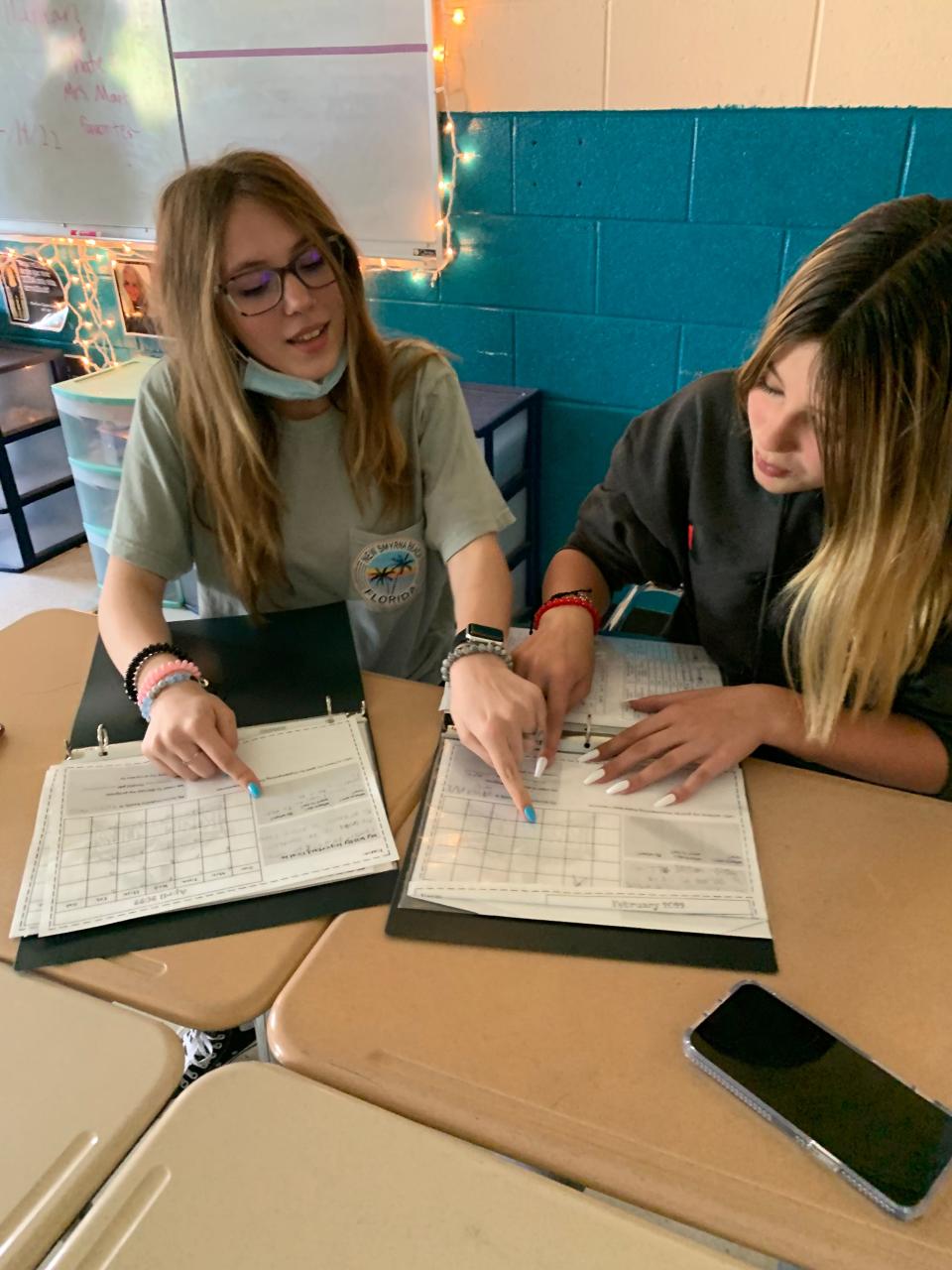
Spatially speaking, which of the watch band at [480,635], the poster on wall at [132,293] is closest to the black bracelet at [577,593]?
the watch band at [480,635]

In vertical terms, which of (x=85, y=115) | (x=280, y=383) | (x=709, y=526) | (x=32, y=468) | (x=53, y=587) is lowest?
(x=53, y=587)

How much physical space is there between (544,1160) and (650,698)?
1.52 ft

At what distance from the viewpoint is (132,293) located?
280cm

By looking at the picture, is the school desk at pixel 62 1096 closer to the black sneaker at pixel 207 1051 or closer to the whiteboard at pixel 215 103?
the black sneaker at pixel 207 1051

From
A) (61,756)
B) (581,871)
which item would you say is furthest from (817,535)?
(61,756)

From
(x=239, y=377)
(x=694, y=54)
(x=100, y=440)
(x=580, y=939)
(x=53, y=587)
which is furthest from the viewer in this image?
(x=53, y=587)

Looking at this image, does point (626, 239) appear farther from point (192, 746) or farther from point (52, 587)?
point (52, 587)

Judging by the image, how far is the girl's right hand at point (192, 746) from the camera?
85 centimetres

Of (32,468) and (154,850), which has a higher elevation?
(154,850)

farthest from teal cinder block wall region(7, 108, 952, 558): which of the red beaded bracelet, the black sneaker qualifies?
the black sneaker

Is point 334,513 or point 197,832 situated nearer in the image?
point 197,832

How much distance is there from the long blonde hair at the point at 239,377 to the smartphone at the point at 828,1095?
78 centimetres

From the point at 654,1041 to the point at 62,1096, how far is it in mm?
380

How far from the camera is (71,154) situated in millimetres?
2621
